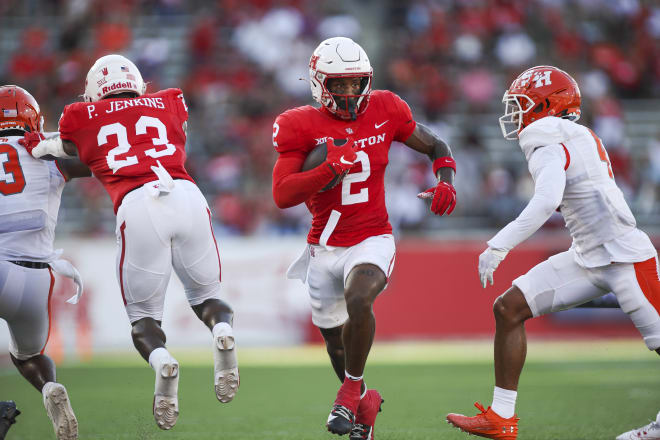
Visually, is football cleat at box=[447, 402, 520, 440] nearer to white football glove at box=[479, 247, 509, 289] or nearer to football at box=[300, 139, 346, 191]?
white football glove at box=[479, 247, 509, 289]

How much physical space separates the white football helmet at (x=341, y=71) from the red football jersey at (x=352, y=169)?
0.09 meters

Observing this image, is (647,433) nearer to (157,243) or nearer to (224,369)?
(224,369)

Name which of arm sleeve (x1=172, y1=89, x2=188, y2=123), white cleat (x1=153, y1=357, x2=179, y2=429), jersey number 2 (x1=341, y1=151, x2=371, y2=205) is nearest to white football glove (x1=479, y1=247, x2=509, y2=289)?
jersey number 2 (x1=341, y1=151, x2=371, y2=205)

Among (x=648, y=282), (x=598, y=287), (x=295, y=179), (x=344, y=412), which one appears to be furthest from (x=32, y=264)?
(x=648, y=282)

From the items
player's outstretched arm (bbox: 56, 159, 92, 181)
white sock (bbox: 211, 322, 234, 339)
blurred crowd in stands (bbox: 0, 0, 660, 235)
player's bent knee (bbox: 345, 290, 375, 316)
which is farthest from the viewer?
blurred crowd in stands (bbox: 0, 0, 660, 235)

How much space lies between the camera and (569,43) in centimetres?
1521

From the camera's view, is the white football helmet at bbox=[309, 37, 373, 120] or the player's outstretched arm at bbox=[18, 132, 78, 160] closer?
the player's outstretched arm at bbox=[18, 132, 78, 160]

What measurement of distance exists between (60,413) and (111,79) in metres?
1.89

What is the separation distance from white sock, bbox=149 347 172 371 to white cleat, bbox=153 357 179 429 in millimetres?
39

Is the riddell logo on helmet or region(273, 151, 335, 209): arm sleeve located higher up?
the riddell logo on helmet

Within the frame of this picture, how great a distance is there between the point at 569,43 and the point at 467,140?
127 inches

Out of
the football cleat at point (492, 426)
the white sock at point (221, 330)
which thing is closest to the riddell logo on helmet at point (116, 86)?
the white sock at point (221, 330)

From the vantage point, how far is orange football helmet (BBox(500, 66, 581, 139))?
489 centimetres

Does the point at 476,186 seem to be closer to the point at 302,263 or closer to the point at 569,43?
the point at 569,43
